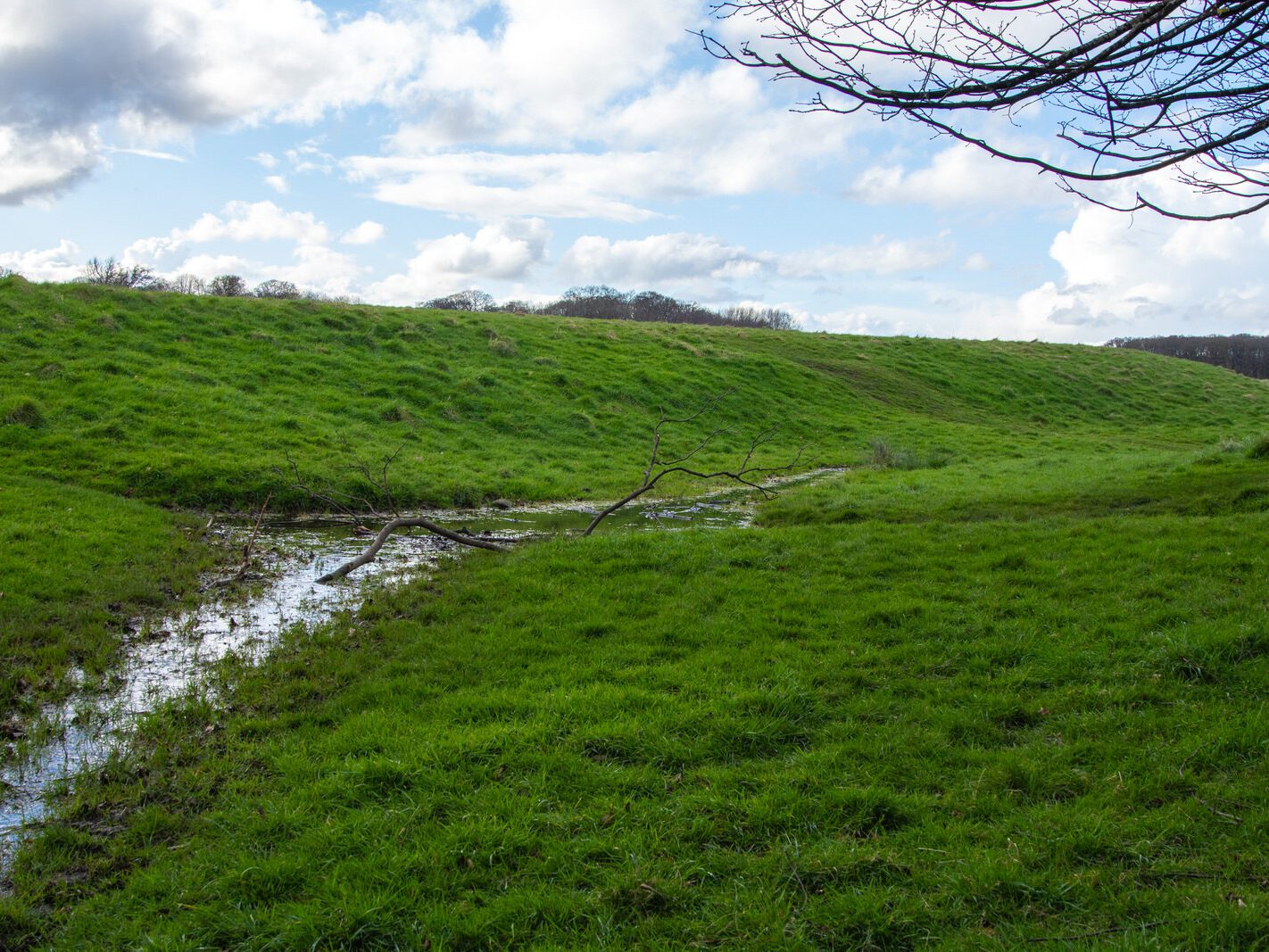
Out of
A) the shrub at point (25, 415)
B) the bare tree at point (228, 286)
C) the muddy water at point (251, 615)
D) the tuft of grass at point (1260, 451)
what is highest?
the bare tree at point (228, 286)

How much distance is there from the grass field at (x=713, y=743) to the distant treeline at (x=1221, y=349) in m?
93.1

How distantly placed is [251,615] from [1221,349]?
123 meters

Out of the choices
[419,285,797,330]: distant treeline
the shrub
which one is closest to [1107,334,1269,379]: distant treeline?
[419,285,797,330]: distant treeline

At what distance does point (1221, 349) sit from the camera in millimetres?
101125

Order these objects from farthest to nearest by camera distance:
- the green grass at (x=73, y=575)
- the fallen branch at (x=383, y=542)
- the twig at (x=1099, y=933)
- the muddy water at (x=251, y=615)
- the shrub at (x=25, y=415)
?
the shrub at (x=25, y=415) → the fallen branch at (x=383, y=542) → the green grass at (x=73, y=575) → the muddy water at (x=251, y=615) → the twig at (x=1099, y=933)

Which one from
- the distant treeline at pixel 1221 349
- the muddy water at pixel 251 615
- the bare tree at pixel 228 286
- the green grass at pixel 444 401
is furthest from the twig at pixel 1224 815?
the distant treeline at pixel 1221 349

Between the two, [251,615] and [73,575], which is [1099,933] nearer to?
[251,615]

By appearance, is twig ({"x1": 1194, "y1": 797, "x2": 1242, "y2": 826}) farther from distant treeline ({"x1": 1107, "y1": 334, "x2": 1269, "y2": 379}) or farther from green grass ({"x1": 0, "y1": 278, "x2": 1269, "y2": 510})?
distant treeline ({"x1": 1107, "y1": 334, "x2": 1269, "y2": 379})

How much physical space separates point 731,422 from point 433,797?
2682 centimetres

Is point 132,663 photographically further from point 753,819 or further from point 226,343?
point 226,343

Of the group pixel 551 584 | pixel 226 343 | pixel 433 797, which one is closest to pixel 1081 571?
pixel 551 584

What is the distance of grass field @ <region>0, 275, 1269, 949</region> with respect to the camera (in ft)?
13.7

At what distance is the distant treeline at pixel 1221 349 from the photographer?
300ft

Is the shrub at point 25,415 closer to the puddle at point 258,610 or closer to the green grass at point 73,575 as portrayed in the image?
the green grass at point 73,575
